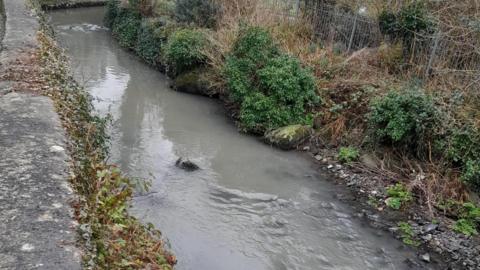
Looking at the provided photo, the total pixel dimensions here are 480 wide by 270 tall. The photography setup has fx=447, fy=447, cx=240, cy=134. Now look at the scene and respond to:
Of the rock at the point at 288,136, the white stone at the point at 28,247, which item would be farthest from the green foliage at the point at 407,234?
the white stone at the point at 28,247

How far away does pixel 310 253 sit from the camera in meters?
6.12

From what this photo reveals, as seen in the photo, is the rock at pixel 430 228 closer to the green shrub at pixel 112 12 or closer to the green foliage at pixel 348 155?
the green foliage at pixel 348 155

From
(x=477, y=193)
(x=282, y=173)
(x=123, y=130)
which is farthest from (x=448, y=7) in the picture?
(x=123, y=130)

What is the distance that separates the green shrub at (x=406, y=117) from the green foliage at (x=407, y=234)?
5.56ft

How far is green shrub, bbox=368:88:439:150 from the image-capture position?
25.3 feet

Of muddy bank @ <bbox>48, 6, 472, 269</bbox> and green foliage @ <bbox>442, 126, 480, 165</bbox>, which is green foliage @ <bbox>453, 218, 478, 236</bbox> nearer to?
muddy bank @ <bbox>48, 6, 472, 269</bbox>

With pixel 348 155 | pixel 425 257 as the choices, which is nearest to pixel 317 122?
pixel 348 155

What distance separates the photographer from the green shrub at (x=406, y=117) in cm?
772

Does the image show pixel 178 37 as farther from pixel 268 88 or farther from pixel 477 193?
pixel 477 193

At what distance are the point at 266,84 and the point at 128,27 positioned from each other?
385 inches

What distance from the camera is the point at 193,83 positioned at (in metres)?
12.5

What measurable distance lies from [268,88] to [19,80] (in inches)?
207

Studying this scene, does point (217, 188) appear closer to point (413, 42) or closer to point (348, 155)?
point (348, 155)

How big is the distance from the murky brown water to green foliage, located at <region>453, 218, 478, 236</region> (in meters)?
0.96
